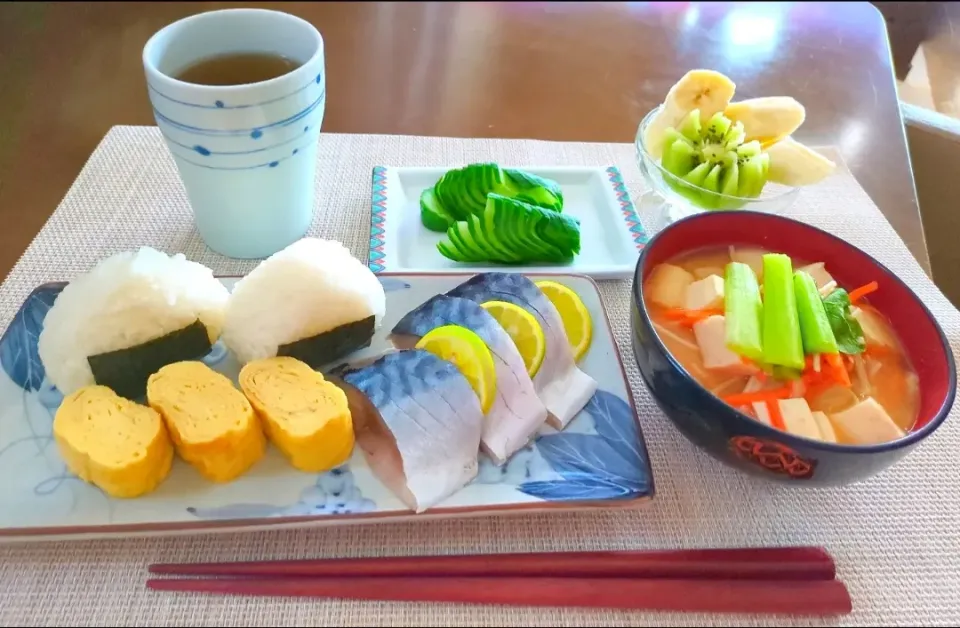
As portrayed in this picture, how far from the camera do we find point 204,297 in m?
0.88

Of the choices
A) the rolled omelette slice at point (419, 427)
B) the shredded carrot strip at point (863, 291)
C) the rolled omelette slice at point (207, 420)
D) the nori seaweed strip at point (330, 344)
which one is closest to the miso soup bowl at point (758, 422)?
the shredded carrot strip at point (863, 291)

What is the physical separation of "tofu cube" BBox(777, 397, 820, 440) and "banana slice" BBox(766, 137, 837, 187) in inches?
20.9

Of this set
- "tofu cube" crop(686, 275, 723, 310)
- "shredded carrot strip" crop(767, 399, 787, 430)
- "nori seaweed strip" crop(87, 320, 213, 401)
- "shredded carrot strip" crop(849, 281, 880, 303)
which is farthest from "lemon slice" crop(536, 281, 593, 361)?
"nori seaweed strip" crop(87, 320, 213, 401)

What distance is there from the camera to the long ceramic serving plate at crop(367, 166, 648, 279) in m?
1.11

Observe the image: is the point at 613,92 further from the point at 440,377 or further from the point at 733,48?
the point at 440,377

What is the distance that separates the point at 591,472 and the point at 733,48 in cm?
149

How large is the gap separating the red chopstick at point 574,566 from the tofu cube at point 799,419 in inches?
5.2

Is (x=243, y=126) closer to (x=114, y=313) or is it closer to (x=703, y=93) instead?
(x=114, y=313)

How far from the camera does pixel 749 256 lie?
1.00 metres

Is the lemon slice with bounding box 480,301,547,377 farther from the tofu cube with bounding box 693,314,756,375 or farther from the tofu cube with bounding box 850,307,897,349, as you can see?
the tofu cube with bounding box 850,307,897,349

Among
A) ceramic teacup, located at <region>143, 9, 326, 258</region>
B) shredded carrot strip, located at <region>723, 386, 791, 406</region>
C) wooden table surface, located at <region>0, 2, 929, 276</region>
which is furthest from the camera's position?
wooden table surface, located at <region>0, 2, 929, 276</region>

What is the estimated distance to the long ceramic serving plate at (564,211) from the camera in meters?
1.11

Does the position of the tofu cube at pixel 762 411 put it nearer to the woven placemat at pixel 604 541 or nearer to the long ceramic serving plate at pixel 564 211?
the woven placemat at pixel 604 541

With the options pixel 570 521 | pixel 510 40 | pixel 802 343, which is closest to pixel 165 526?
pixel 570 521
